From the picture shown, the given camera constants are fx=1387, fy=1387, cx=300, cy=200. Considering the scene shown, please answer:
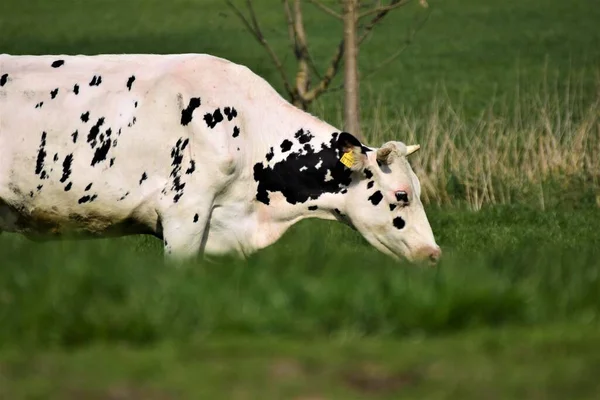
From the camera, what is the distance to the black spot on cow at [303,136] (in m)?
10.5

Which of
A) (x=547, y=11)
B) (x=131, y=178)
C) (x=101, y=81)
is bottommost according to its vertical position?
(x=131, y=178)

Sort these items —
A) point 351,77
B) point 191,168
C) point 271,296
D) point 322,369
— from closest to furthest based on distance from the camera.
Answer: point 322,369 < point 271,296 < point 191,168 < point 351,77

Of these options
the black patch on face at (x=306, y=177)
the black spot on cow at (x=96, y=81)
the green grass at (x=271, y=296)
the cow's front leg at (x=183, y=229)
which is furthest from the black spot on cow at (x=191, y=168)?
the green grass at (x=271, y=296)

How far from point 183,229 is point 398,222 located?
1.59 meters

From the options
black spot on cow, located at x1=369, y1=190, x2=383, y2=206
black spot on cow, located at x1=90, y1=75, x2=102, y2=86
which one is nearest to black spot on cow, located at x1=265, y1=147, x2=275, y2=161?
black spot on cow, located at x1=369, y1=190, x2=383, y2=206

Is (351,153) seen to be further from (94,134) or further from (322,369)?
(322,369)

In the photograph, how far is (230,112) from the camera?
10156 millimetres

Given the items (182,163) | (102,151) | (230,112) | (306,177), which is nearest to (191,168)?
(182,163)

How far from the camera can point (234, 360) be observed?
5801mm

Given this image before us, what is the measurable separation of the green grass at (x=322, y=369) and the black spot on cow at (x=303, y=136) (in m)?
4.31

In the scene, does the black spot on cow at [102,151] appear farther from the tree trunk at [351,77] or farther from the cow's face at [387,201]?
the tree trunk at [351,77]

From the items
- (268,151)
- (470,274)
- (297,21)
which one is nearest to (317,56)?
(297,21)

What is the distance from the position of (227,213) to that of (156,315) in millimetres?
3843

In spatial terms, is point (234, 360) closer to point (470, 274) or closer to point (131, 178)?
point (470, 274)
